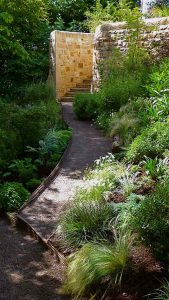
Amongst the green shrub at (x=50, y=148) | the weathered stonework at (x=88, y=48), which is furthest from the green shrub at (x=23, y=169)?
the weathered stonework at (x=88, y=48)

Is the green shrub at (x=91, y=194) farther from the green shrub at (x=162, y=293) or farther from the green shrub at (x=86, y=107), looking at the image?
the green shrub at (x=86, y=107)

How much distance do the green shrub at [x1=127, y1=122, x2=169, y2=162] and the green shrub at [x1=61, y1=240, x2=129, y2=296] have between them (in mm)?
2408

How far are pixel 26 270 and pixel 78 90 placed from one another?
35.5ft

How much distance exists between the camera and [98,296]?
350 centimetres

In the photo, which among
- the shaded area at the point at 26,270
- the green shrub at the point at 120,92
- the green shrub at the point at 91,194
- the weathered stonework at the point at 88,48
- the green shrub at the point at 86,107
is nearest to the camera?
the shaded area at the point at 26,270

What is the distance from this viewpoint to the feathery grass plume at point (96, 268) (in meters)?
3.58

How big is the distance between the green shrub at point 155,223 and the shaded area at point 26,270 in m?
1.01

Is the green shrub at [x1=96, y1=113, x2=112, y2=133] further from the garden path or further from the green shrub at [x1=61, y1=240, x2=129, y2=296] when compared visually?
the green shrub at [x1=61, y1=240, x2=129, y2=296]

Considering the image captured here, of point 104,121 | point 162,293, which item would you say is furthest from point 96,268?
point 104,121

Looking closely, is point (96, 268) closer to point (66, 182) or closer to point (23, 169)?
point (66, 182)

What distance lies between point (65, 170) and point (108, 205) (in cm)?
233

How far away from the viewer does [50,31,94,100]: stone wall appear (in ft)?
45.7

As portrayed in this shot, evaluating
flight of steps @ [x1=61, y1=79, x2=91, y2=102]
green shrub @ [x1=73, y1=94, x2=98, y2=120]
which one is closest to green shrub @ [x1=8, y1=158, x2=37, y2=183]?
green shrub @ [x1=73, y1=94, x2=98, y2=120]

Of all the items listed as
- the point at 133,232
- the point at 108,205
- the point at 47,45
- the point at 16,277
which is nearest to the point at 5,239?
the point at 16,277
